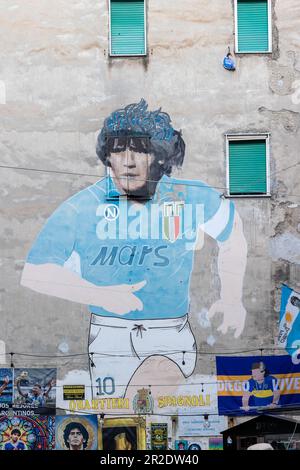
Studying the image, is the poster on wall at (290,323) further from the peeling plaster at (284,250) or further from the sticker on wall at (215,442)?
the sticker on wall at (215,442)

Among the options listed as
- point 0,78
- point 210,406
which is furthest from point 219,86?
point 210,406

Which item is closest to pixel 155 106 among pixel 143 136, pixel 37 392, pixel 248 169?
pixel 143 136

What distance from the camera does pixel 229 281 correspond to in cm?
2638

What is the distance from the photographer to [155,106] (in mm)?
26828

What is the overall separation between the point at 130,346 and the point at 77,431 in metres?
2.31

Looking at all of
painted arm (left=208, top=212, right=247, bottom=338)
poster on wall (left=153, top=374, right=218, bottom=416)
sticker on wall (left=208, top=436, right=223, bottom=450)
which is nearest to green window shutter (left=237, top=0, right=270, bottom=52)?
painted arm (left=208, top=212, right=247, bottom=338)

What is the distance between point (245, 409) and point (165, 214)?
16.2ft

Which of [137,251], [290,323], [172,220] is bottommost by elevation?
[290,323]

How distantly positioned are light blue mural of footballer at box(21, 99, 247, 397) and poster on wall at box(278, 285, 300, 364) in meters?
0.96

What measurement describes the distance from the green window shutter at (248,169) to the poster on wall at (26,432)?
699cm

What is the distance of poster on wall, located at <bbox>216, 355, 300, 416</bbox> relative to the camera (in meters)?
25.9

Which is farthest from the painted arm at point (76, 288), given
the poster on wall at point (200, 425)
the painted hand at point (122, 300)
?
the poster on wall at point (200, 425)

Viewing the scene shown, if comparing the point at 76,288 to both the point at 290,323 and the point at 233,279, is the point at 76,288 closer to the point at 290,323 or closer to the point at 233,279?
the point at 233,279

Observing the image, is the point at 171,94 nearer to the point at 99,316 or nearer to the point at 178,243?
the point at 178,243
